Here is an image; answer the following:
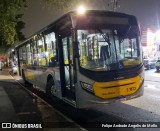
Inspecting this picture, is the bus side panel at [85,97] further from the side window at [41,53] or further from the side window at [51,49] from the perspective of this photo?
the side window at [41,53]

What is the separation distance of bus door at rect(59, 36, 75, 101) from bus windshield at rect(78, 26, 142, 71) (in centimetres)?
52

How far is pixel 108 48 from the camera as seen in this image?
947 centimetres

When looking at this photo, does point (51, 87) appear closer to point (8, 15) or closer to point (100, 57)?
point (8, 15)

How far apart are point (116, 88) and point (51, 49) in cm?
357

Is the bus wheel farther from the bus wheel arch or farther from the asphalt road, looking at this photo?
the asphalt road

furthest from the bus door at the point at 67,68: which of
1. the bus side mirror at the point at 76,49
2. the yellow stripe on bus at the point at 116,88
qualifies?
the yellow stripe on bus at the point at 116,88

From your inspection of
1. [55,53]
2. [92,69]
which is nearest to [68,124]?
[92,69]

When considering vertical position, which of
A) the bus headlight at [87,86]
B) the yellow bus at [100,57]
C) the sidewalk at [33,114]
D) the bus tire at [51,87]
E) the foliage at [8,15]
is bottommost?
the sidewalk at [33,114]

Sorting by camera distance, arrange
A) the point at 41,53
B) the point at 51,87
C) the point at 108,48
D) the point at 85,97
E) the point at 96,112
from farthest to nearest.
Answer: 1. the point at 41,53
2. the point at 51,87
3. the point at 96,112
4. the point at 108,48
5. the point at 85,97

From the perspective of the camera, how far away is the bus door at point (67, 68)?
9.75m

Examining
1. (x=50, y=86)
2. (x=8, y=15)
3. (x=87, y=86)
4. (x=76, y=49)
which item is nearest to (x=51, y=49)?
(x=50, y=86)

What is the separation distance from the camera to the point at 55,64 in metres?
11.5

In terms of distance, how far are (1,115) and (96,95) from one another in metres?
3.56

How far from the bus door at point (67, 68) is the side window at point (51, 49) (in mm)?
783
